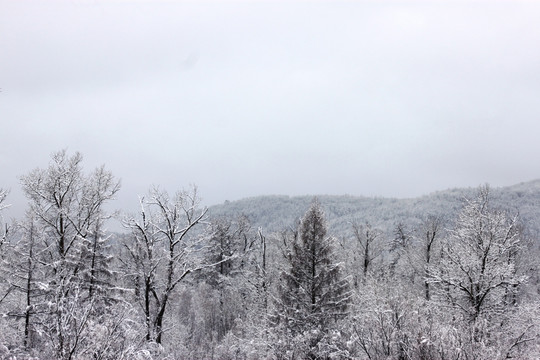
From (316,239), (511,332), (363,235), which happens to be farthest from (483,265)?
(363,235)

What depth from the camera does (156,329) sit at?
1981 cm

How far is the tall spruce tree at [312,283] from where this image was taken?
22.3 metres

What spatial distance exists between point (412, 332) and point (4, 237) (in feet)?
57.2

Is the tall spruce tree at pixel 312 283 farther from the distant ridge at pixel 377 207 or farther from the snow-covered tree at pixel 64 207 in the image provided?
the distant ridge at pixel 377 207

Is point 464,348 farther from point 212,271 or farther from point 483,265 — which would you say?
point 212,271

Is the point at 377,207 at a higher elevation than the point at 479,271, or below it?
higher

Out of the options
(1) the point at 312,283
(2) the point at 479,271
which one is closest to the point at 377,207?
(2) the point at 479,271

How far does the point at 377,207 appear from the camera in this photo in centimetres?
17688

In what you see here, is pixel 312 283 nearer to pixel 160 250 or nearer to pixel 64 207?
pixel 160 250

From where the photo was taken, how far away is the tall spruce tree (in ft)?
73.2

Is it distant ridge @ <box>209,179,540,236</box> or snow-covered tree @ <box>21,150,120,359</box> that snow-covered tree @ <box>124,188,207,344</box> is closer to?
snow-covered tree @ <box>21,150,120,359</box>

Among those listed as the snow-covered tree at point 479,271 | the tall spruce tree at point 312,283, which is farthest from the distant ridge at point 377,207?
the snow-covered tree at point 479,271

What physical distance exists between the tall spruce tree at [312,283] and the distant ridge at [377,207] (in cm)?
10976

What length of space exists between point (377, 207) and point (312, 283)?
6298 inches
